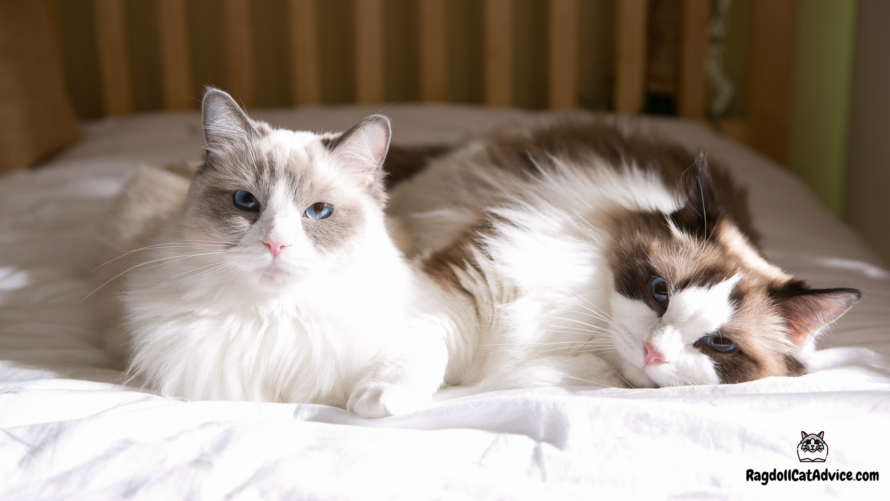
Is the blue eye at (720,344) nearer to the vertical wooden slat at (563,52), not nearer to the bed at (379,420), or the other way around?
the bed at (379,420)

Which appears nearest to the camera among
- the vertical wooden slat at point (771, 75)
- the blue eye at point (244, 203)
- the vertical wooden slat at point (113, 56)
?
the blue eye at point (244, 203)

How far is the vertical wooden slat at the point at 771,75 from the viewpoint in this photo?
9.95 feet

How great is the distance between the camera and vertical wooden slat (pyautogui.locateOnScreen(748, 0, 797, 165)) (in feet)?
9.95

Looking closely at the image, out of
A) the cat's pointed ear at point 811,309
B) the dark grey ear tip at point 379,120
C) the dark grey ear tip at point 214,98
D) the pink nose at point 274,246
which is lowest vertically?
the cat's pointed ear at point 811,309

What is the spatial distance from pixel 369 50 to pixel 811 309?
2.65 metres

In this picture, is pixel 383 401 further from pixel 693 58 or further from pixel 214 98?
pixel 693 58

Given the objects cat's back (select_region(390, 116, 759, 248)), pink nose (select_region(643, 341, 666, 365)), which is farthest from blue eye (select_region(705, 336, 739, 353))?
cat's back (select_region(390, 116, 759, 248))

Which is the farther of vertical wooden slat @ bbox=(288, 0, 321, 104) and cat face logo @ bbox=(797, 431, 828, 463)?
vertical wooden slat @ bbox=(288, 0, 321, 104)

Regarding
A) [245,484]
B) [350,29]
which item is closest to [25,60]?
[350,29]

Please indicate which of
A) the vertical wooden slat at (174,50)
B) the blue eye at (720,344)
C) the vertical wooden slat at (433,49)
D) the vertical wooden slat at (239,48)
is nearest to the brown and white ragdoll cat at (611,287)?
the blue eye at (720,344)

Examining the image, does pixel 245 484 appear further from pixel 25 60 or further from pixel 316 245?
pixel 25 60

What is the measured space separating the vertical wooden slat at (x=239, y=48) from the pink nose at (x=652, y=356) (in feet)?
8.98

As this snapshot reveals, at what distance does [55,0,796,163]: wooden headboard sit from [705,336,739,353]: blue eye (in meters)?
2.37

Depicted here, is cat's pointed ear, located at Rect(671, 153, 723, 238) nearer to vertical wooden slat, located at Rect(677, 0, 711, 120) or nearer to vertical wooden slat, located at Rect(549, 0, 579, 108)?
vertical wooden slat, located at Rect(549, 0, 579, 108)
